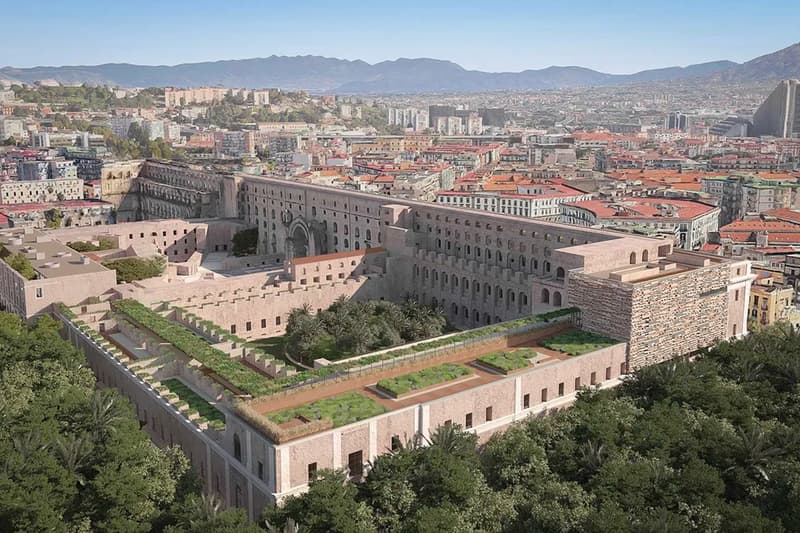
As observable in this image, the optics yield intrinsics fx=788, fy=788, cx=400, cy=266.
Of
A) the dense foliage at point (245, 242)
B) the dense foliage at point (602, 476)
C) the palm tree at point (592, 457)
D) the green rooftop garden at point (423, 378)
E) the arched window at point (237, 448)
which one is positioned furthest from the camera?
the dense foliage at point (245, 242)

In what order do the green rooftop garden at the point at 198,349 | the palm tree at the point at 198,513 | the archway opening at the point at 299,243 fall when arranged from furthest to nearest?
1. the archway opening at the point at 299,243
2. the green rooftop garden at the point at 198,349
3. the palm tree at the point at 198,513

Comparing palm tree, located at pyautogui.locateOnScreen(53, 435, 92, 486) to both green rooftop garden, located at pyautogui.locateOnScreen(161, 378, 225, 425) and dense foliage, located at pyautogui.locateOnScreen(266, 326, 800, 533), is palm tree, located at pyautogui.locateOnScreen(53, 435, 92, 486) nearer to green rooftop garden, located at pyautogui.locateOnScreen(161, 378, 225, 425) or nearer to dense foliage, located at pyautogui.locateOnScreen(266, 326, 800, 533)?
green rooftop garden, located at pyautogui.locateOnScreen(161, 378, 225, 425)

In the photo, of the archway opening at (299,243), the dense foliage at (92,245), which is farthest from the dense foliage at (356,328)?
the dense foliage at (92,245)

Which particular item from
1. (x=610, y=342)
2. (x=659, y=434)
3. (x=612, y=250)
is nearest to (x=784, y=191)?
(x=612, y=250)

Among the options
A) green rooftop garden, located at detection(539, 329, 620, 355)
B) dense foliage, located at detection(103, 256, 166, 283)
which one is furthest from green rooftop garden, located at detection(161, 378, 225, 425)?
dense foliage, located at detection(103, 256, 166, 283)

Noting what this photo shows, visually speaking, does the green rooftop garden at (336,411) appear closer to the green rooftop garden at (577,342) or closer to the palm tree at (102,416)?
the palm tree at (102,416)

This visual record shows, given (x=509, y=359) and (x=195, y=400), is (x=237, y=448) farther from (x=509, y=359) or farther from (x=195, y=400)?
(x=509, y=359)
